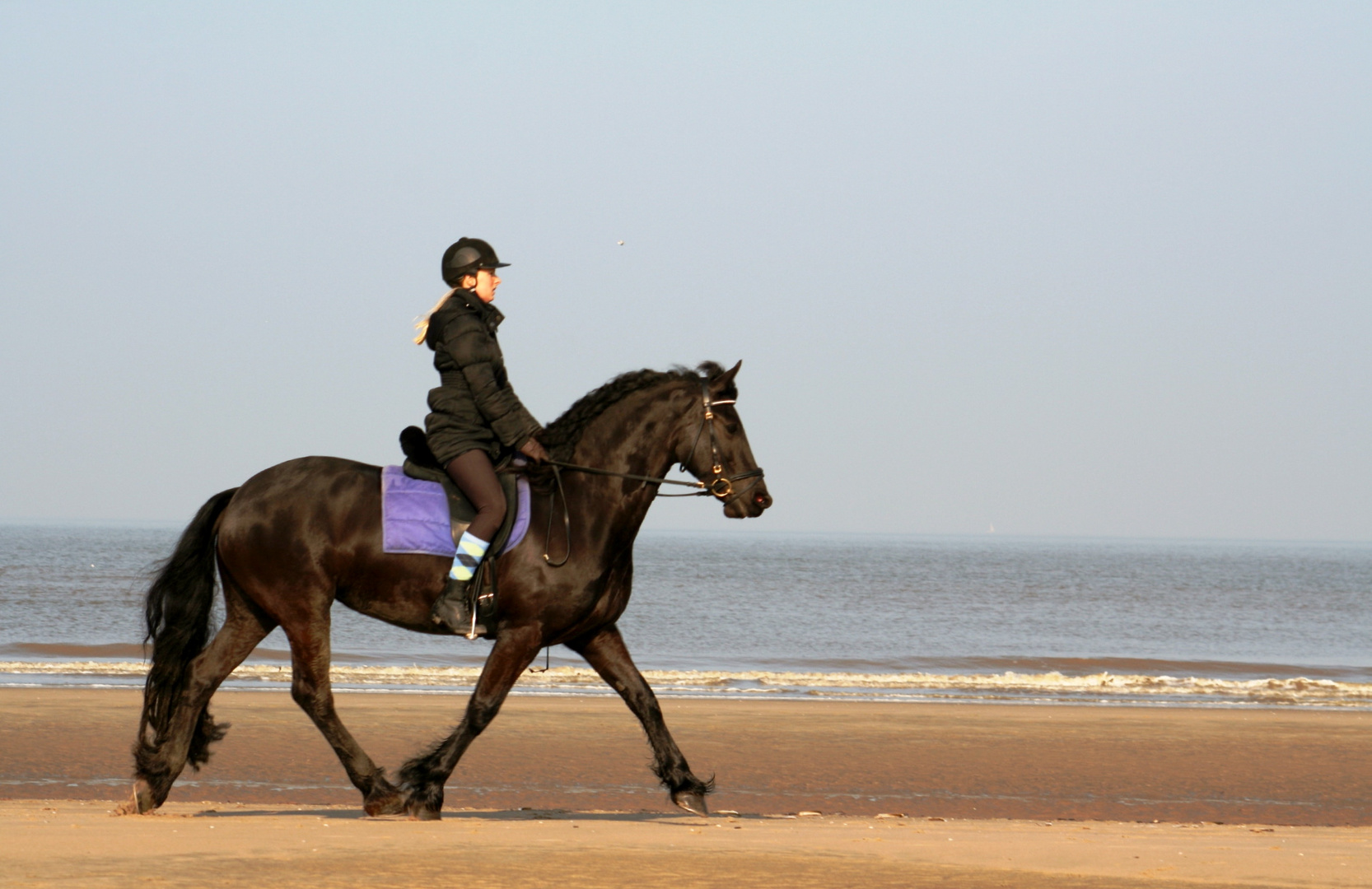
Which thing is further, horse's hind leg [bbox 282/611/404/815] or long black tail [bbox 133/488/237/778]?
long black tail [bbox 133/488/237/778]

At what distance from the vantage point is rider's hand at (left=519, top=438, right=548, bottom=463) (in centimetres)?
670

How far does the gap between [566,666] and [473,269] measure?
40.8ft

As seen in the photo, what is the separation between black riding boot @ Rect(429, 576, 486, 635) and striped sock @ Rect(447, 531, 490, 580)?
0.12 feet

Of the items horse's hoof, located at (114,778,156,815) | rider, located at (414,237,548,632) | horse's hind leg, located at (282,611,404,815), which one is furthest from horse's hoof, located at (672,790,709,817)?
horse's hoof, located at (114,778,156,815)

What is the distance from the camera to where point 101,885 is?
4.67 metres

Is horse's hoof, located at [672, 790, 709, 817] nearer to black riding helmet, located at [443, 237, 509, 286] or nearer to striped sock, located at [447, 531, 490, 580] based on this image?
striped sock, located at [447, 531, 490, 580]

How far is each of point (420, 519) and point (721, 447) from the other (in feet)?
5.00

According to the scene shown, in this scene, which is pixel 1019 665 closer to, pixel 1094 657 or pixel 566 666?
pixel 1094 657

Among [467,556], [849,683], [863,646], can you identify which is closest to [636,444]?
[467,556]

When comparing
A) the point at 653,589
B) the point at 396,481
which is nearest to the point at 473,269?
the point at 396,481

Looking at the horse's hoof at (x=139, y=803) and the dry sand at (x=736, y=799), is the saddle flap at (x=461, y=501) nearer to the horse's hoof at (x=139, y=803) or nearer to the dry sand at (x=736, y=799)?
the dry sand at (x=736, y=799)

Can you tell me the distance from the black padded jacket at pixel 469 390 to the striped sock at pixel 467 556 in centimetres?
42

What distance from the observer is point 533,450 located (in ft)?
22.0

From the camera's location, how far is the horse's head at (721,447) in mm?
6770
